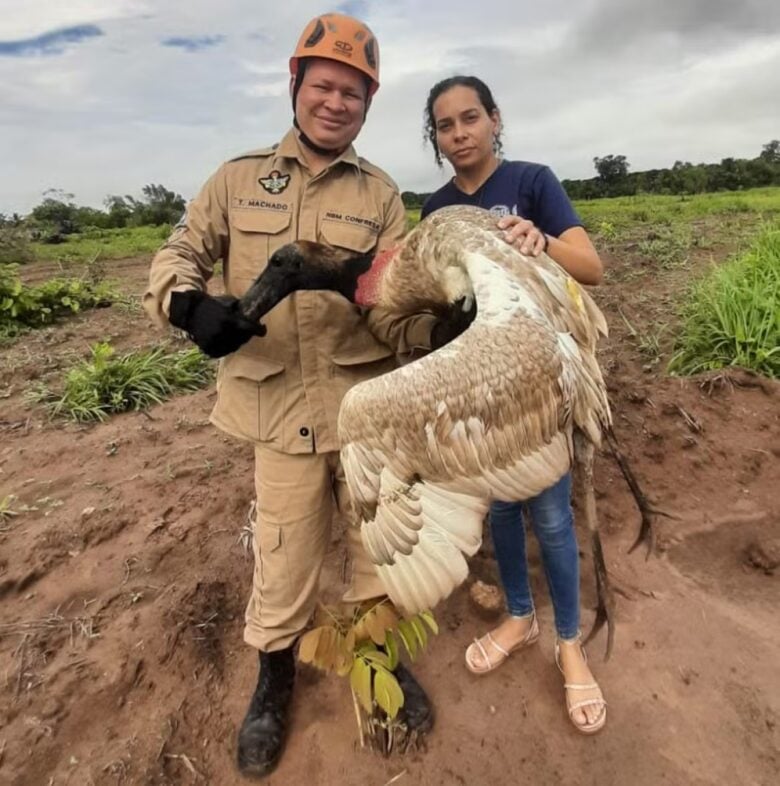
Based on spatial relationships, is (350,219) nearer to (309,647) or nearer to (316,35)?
(316,35)

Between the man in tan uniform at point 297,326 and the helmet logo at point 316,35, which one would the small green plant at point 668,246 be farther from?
the helmet logo at point 316,35

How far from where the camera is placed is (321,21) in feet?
8.37

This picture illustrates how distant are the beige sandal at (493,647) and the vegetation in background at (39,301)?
25.1 ft

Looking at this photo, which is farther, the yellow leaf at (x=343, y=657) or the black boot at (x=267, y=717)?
the black boot at (x=267, y=717)

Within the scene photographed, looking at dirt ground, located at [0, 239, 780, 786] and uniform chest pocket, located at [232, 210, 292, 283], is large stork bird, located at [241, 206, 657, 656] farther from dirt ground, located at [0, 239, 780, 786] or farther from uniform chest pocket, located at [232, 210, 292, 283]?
dirt ground, located at [0, 239, 780, 786]

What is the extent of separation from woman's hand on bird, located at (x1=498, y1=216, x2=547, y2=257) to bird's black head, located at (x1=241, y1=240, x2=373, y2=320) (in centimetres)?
60

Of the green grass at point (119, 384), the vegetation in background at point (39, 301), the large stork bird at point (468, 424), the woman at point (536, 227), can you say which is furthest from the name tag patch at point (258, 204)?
the vegetation in background at point (39, 301)

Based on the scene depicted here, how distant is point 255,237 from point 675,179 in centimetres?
4316

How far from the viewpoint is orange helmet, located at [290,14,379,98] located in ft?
8.21

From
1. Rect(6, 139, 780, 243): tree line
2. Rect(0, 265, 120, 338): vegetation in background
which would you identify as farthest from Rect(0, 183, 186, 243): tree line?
Rect(0, 265, 120, 338): vegetation in background

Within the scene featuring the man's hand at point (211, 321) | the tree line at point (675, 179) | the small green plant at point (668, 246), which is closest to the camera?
the man's hand at point (211, 321)

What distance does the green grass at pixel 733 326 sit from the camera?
5309 millimetres

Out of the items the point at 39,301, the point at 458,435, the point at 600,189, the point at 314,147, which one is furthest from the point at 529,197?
the point at 600,189

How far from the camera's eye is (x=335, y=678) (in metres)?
3.14
